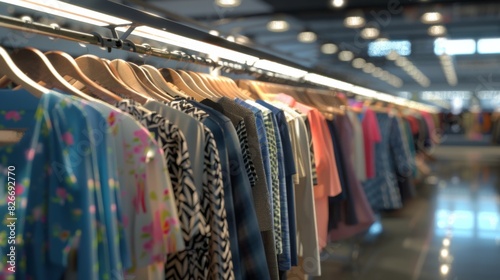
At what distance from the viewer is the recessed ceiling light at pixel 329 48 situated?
10.9 m

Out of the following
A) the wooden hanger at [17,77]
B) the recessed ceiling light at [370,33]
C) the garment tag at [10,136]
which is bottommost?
the garment tag at [10,136]

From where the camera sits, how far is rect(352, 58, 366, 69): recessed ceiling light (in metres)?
12.2

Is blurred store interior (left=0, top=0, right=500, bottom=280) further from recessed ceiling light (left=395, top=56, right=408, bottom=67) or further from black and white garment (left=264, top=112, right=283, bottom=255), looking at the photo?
black and white garment (left=264, top=112, right=283, bottom=255)

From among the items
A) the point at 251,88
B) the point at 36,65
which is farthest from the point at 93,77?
the point at 251,88

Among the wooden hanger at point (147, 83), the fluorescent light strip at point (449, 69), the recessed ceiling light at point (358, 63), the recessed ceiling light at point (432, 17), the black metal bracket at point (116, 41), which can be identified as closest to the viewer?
the black metal bracket at point (116, 41)

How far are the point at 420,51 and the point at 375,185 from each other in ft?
27.3

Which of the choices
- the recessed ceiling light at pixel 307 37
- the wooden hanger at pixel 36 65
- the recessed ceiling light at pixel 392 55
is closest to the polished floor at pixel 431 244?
the wooden hanger at pixel 36 65

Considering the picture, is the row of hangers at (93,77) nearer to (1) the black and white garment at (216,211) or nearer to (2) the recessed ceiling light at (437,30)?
(1) the black and white garment at (216,211)

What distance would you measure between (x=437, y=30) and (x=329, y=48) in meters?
2.55

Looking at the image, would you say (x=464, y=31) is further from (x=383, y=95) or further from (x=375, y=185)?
(x=375, y=185)

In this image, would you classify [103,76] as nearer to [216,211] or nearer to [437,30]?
[216,211]

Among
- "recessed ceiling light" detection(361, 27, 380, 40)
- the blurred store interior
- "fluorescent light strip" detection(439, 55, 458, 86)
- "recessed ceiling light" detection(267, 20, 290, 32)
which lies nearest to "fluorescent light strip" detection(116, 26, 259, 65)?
the blurred store interior

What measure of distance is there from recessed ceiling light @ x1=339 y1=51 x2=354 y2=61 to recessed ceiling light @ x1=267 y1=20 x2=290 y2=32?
9.59 feet

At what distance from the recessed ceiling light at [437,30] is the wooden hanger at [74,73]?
8451 millimetres
